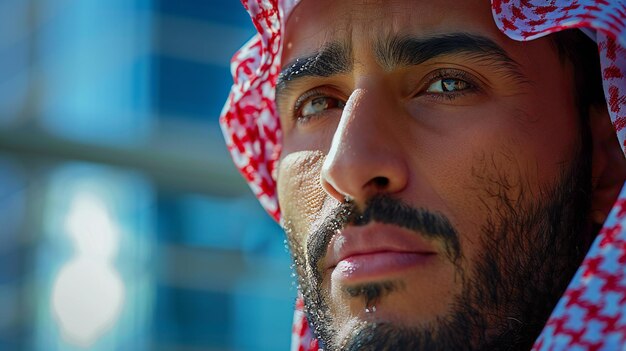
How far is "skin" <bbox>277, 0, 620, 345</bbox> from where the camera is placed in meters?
2.30

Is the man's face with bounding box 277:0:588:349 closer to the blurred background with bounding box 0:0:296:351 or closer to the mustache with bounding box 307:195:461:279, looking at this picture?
the mustache with bounding box 307:195:461:279

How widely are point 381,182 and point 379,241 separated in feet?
0.41

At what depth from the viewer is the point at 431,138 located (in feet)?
7.86

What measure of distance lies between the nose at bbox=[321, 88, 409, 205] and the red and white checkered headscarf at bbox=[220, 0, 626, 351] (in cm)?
34

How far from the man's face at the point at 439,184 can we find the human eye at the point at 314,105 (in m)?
0.06

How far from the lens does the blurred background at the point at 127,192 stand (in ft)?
22.0

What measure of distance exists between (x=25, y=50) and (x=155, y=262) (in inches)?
65.2

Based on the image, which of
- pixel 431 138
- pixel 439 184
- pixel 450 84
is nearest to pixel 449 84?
pixel 450 84

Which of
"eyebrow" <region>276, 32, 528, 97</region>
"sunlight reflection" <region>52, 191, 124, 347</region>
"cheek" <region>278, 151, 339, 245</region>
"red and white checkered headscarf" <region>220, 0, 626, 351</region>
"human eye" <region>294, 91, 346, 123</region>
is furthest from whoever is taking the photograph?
"sunlight reflection" <region>52, 191, 124, 347</region>

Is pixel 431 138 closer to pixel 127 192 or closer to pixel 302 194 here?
pixel 302 194

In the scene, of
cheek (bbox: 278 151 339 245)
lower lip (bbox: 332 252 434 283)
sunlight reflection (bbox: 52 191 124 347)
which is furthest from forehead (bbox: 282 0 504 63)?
sunlight reflection (bbox: 52 191 124 347)

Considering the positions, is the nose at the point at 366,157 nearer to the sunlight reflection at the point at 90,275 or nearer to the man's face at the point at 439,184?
the man's face at the point at 439,184

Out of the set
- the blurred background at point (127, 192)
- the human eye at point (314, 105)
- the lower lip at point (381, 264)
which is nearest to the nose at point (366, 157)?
the lower lip at point (381, 264)

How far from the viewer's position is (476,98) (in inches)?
96.4
